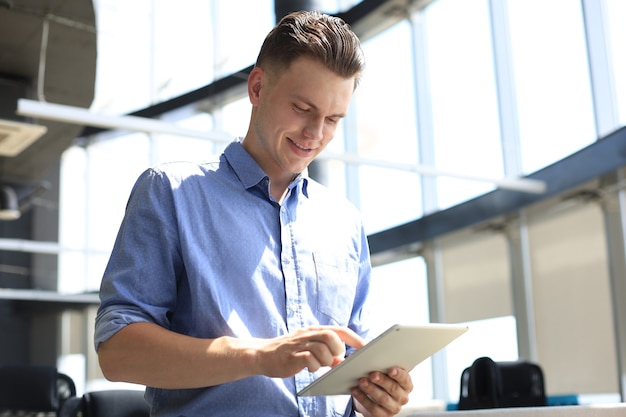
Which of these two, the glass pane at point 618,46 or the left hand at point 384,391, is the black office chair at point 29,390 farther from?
the glass pane at point 618,46

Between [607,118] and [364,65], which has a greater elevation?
[607,118]

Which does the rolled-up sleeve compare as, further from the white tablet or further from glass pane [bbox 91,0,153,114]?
glass pane [bbox 91,0,153,114]

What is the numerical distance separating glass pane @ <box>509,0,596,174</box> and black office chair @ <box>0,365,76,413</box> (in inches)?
190

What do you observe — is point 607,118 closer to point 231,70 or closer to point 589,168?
point 589,168

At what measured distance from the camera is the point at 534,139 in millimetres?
7910

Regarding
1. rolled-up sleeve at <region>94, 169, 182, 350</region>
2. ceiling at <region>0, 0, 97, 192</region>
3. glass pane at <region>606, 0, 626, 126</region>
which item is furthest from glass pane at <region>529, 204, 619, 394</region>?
rolled-up sleeve at <region>94, 169, 182, 350</region>

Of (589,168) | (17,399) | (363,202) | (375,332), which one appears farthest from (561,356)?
(375,332)

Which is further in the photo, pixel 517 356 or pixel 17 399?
pixel 517 356

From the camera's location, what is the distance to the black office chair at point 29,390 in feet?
14.6

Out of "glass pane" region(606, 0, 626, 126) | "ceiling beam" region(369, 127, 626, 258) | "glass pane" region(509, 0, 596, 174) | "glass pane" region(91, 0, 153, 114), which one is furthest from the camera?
"glass pane" region(91, 0, 153, 114)

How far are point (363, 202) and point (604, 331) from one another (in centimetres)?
312

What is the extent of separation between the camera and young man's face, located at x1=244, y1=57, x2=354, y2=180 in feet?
4.51

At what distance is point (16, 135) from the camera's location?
7668 mm

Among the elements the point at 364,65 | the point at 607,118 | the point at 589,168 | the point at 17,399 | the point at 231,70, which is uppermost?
the point at 231,70
